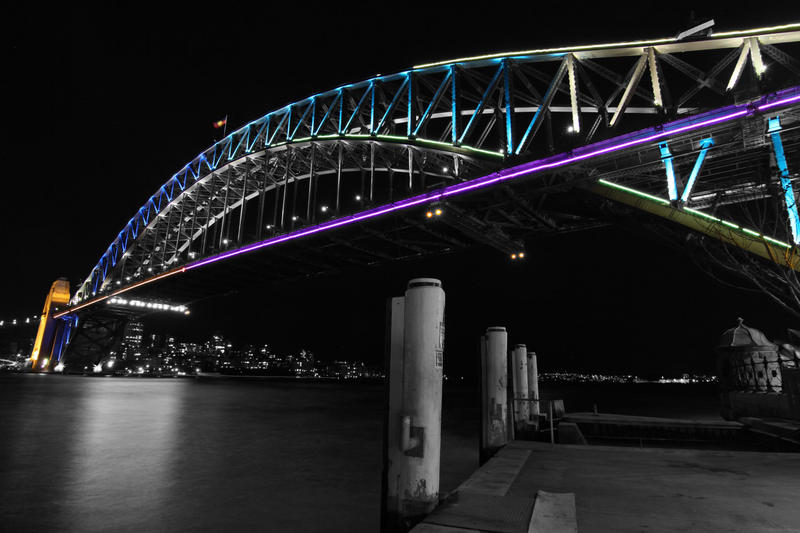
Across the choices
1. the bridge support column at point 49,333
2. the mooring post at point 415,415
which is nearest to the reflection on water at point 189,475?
the mooring post at point 415,415

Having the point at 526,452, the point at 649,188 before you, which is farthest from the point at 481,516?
the point at 649,188

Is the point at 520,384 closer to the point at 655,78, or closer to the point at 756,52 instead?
the point at 655,78

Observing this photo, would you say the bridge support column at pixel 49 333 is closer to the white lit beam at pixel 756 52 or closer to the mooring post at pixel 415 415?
the mooring post at pixel 415 415

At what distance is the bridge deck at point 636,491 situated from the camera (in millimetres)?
3330

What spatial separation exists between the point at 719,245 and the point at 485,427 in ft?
35.6

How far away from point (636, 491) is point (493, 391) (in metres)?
3.08

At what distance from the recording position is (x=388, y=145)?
33.4 meters

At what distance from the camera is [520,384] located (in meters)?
10.3

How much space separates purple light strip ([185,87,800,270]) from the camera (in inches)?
574

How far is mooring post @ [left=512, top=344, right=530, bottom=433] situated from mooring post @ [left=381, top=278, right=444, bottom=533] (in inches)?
260

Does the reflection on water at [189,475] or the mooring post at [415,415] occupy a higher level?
the mooring post at [415,415]

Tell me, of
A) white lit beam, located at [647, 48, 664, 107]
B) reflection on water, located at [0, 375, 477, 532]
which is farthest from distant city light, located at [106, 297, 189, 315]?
white lit beam, located at [647, 48, 664, 107]

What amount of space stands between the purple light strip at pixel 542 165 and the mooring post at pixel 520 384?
10.8m

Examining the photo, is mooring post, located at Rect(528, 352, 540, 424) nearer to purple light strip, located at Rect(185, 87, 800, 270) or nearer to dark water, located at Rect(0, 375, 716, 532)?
dark water, located at Rect(0, 375, 716, 532)
